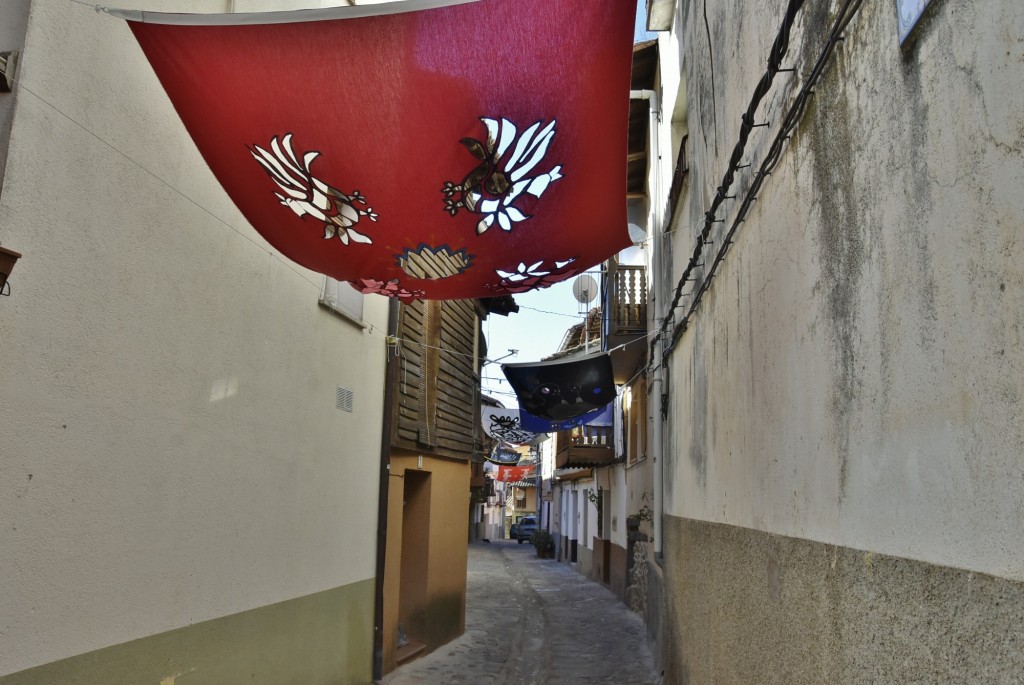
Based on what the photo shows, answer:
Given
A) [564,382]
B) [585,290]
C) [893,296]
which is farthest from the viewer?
[585,290]

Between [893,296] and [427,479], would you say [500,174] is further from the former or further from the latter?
[427,479]

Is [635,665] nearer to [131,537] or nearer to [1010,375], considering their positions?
[131,537]

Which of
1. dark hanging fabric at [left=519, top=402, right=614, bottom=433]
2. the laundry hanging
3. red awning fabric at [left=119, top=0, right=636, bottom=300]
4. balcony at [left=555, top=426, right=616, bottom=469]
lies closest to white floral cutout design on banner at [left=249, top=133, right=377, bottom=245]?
red awning fabric at [left=119, top=0, right=636, bottom=300]

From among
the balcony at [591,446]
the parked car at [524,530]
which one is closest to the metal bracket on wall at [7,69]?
the balcony at [591,446]

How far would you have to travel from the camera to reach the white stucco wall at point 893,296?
1907 mm

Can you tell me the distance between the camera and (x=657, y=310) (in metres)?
11.3

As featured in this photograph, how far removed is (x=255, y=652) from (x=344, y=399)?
280cm

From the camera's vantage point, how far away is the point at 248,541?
6383 millimetres

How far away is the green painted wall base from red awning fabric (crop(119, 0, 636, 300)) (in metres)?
2.71

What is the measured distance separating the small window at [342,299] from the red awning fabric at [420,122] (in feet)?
8.15

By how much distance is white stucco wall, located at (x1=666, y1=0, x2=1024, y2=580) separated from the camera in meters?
1.91

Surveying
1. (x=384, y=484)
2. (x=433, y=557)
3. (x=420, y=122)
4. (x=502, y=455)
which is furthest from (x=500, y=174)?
(x=502, y=455)

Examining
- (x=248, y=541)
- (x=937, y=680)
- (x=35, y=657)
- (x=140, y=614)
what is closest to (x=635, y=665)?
(x=248, y=541)

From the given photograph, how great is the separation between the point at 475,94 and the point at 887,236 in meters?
2.32
